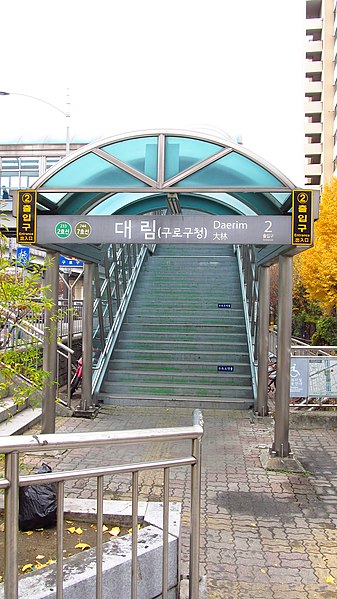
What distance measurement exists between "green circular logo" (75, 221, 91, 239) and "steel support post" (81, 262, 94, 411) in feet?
10.0

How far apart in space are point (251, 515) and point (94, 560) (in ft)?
8.32

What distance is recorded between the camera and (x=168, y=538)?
113 inches

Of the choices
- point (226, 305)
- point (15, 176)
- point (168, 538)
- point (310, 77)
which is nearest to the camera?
point (168, 538)

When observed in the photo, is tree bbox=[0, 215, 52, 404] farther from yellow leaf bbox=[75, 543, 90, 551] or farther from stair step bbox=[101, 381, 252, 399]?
stair step bbox=[101, 381, 252, 399]

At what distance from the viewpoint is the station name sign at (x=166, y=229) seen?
5809 mm

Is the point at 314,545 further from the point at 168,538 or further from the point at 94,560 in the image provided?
the point at 94,560

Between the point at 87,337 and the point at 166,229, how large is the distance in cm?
390

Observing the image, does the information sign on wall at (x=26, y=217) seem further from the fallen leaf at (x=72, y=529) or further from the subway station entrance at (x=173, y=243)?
the fallen leaf at (x=72, y=529)

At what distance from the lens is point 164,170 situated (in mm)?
5895

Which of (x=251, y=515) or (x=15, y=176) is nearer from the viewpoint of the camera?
(x=251, y=515)

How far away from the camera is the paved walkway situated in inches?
146

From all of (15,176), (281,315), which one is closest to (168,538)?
(281,315)

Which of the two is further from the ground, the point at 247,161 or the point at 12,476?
the point at 247,161

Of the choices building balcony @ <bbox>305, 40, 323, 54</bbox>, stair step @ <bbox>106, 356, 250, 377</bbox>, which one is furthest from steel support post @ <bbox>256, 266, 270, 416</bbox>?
building balcony @ <bbox>305, 40, 323, 54</bbox>
